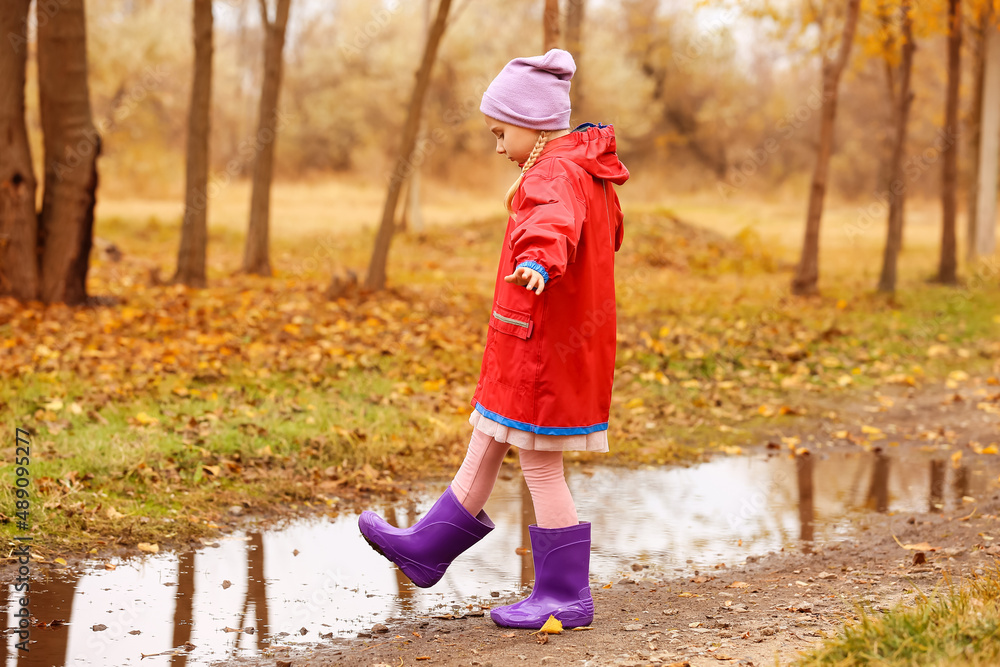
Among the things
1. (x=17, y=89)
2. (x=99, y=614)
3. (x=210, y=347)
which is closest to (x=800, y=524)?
(x=99, y=614)

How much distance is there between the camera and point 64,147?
977 centimetres

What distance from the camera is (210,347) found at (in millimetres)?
8250

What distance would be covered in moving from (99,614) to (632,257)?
50.1ft

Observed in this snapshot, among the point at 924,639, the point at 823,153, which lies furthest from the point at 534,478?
the point at 823,153

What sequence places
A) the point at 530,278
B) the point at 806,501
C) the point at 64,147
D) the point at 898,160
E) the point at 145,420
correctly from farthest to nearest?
the point at 898,160 < the point at 64,147 < the point at 145,420 < the point at 806,501 < the point at 530,278

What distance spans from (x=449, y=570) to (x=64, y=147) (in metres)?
7.62

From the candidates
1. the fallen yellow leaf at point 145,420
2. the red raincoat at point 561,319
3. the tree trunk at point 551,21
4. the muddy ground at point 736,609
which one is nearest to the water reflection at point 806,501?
the muddy ground at point 736,609

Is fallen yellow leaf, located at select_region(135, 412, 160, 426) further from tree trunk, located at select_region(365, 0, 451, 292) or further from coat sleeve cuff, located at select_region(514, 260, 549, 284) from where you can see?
tree trunk, located at select_region(365, 0, 451, 292)

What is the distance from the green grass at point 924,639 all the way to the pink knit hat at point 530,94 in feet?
6.57

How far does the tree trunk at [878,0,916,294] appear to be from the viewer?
13.6 metres

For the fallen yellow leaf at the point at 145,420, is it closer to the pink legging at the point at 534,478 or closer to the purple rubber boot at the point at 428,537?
the purple rubber boot at the point at 428,537

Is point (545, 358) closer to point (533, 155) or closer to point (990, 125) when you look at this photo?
point (533, 155)

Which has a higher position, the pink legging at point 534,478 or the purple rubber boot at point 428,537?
the pink legging at point 534,478

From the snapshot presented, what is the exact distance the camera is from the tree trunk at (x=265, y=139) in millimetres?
13578
